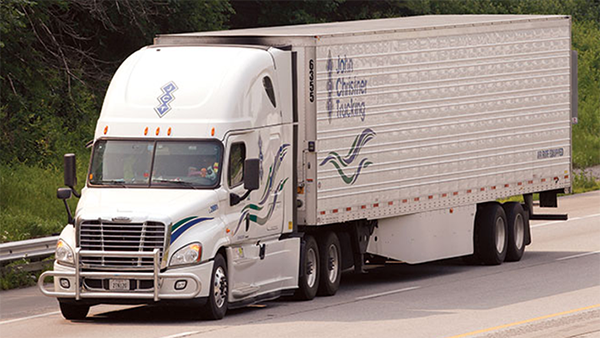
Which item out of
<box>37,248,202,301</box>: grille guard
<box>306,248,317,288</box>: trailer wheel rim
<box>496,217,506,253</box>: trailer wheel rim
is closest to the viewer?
<box>37,248,202,301</box>: grille guard

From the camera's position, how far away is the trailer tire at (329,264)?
63.1 feet

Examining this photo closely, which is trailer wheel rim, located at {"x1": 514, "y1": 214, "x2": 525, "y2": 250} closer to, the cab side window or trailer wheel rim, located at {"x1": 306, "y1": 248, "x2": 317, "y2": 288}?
trailer wheel rim, located at {"x1": 306, "y1": 248, "x2": 317, "y2": 288}

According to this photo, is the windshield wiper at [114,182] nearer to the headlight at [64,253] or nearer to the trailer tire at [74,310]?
the headlight at [64,253]

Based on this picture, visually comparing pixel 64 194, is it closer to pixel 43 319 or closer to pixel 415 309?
pixel 43 319

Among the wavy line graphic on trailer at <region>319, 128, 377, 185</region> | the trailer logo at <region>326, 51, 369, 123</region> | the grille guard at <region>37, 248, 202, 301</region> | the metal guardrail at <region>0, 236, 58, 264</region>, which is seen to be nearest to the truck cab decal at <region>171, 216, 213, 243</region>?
the grille guard at <region>37, 248, 202, 301</region>

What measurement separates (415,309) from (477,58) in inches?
237

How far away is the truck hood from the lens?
1627 cm

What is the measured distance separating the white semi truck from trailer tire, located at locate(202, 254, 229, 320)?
2cm

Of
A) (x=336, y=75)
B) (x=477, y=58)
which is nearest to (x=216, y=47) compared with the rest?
(x=336, y=75)

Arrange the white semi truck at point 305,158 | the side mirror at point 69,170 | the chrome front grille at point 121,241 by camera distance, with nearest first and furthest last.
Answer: the chrome front grille at point 121,241 → the white semi truck at point 305,158 → the side mirror at point 69,170

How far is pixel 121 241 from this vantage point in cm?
1627

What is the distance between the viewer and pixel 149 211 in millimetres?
16312

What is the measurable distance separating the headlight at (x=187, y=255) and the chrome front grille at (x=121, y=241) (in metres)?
0.18

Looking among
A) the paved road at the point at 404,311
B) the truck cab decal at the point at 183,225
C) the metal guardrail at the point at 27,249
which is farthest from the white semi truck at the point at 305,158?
the metal guardrail at the point at 27,249
